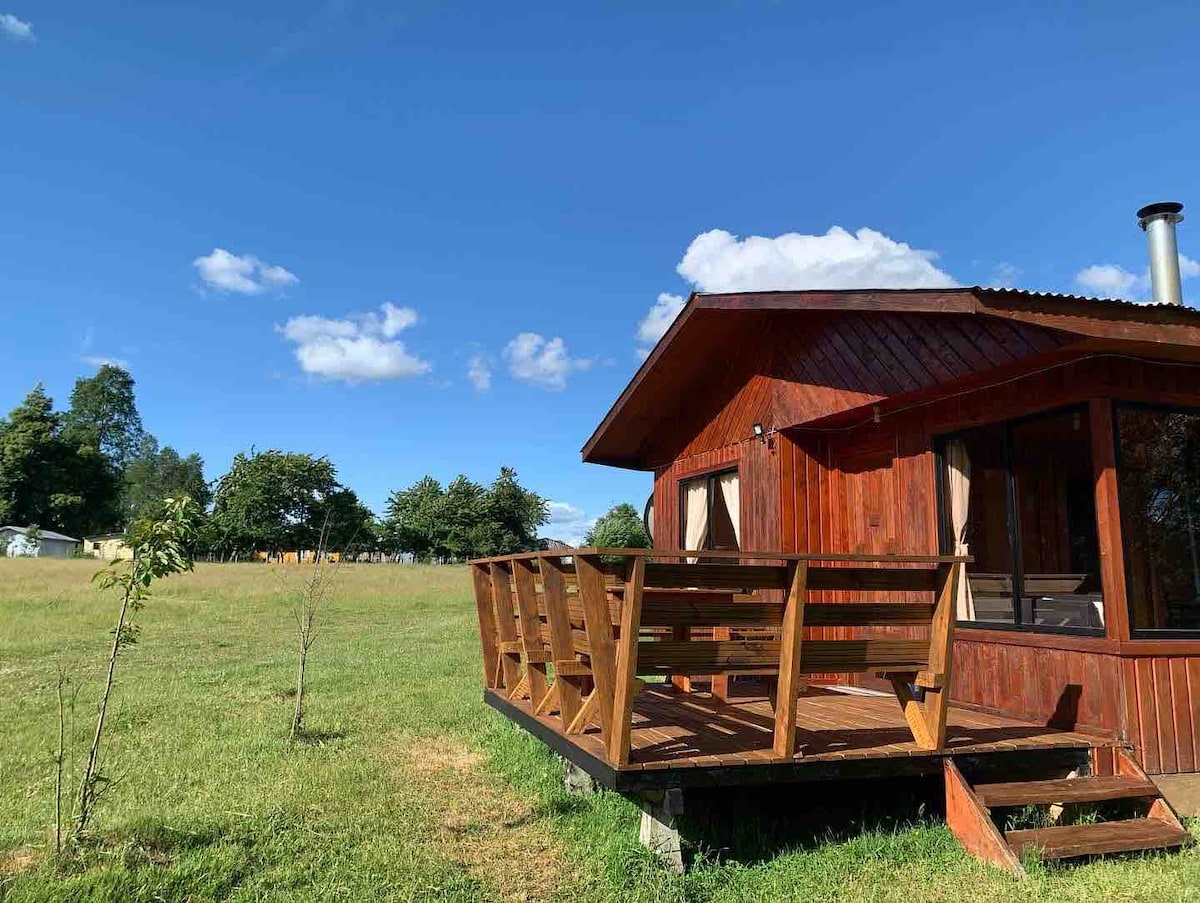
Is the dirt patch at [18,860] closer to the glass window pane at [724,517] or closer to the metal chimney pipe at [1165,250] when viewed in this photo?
the glass window pane at [724,517]

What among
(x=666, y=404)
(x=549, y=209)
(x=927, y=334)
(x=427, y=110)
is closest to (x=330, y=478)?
(x=549, y=209)

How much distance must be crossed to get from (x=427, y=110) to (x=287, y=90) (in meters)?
2.71

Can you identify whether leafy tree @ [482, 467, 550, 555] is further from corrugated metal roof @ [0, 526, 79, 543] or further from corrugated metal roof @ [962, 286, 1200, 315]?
corrugated metal roof @ [962, 286, 1200, 315]

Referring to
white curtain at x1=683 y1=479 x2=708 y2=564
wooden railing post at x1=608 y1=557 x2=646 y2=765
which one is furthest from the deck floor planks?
white curtain at x1=683 y1=479 x2=708 y2=564

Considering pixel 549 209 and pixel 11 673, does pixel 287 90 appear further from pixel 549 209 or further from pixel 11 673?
pixel 11 673

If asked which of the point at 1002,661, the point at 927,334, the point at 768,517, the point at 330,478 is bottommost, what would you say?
the point at 1002,661

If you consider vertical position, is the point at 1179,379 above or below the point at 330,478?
below

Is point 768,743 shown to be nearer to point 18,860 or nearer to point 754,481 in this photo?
point 754,481

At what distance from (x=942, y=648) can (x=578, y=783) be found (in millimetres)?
2770

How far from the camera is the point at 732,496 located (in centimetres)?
857

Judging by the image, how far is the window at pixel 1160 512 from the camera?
4.90 metres

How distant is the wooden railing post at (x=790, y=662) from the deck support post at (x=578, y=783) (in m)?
2.03

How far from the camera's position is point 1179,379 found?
500 centimetres

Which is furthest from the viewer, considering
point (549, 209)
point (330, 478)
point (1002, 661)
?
point (330, 478)
